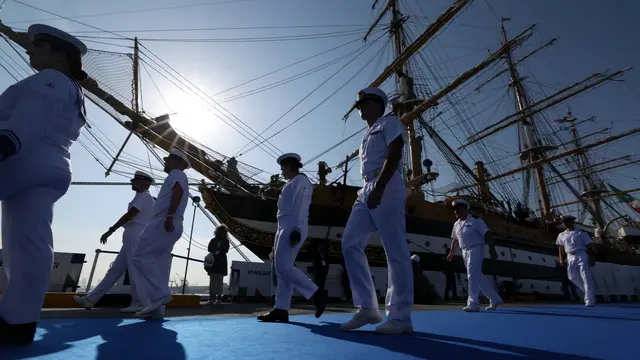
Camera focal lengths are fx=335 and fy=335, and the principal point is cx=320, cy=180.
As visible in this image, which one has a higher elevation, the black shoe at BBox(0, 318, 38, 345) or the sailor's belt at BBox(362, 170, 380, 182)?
the sailor's belt at BBox(362, 170, 380, 182)

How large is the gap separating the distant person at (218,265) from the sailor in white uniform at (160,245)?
9.38 ft

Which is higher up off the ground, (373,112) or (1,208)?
(373,112)

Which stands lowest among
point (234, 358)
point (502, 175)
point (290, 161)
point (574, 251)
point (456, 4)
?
point (234, 358)

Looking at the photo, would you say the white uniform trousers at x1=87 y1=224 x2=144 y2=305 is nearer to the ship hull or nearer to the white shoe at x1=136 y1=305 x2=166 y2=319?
the white shoe at x1=136 y1=305 x2=166 y2=319

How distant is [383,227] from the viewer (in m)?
2.65

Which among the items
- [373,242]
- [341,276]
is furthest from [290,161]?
[373,242]

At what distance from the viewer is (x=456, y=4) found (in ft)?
61.9

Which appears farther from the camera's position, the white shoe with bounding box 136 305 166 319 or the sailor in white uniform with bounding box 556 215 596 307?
the sailor in white uniform with bounding box 556 215 596 307

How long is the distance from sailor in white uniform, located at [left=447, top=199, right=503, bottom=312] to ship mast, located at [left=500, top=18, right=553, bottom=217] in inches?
1052

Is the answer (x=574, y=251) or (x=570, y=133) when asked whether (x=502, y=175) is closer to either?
(x=570, y=133)

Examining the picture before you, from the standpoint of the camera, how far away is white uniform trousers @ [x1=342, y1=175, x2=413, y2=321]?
2549 millimetres

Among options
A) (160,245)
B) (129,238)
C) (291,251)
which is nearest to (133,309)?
(129,238)

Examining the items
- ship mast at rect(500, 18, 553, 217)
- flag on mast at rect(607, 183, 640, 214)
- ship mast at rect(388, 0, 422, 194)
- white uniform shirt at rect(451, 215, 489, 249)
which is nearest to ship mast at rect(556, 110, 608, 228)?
flag on mast at rect(607, 183, 640, 214)

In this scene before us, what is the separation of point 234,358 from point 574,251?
27.0 feet
